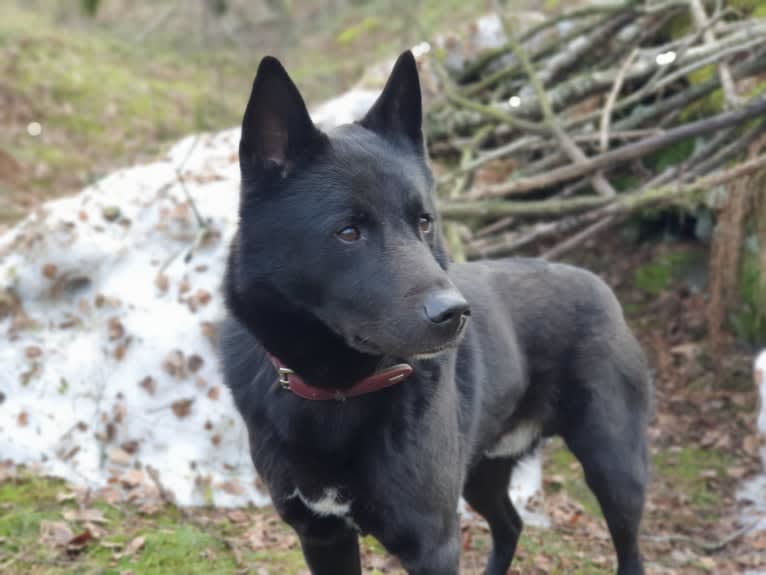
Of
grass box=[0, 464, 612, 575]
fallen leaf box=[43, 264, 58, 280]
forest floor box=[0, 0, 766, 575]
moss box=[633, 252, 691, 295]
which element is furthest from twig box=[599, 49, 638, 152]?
fallen leaf box=[43, 264, 58, 280]

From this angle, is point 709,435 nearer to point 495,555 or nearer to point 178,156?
point 495,555

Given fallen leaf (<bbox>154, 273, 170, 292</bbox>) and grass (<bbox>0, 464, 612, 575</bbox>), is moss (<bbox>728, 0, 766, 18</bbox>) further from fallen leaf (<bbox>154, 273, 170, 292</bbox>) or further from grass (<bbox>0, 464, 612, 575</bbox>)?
fallen leaf (<bbox>154, 273, 170, 292</bbox>)

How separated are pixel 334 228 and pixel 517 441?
162 cm

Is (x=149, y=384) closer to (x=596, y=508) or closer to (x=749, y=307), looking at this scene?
(x=596, y=508)

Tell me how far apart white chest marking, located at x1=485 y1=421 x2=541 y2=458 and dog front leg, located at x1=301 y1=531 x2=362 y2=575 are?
2.83 feet

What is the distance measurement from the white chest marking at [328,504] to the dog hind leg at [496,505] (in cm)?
126

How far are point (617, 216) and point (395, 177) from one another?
3.70m

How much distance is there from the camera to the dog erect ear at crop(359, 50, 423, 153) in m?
2.71

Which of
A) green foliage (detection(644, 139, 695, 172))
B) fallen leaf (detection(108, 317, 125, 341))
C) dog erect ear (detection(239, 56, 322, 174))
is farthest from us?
green foliage (detection(644, 139, 695, 172))

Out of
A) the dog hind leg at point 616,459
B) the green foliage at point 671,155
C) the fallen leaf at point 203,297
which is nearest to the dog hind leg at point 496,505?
the dog hind leg at point 616,459

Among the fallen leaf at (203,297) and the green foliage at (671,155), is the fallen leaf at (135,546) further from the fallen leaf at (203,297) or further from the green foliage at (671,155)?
the green foliage at (671,155)

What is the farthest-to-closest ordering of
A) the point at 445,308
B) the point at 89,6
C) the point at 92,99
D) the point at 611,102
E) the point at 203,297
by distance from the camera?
the point at 92,99 < the point at 89,6 < the point at 611,102 < the point at 203,297 < the point at 445,308

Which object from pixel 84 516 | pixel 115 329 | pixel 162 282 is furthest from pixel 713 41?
pixel 84 516

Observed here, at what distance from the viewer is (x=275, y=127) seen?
2537mm
